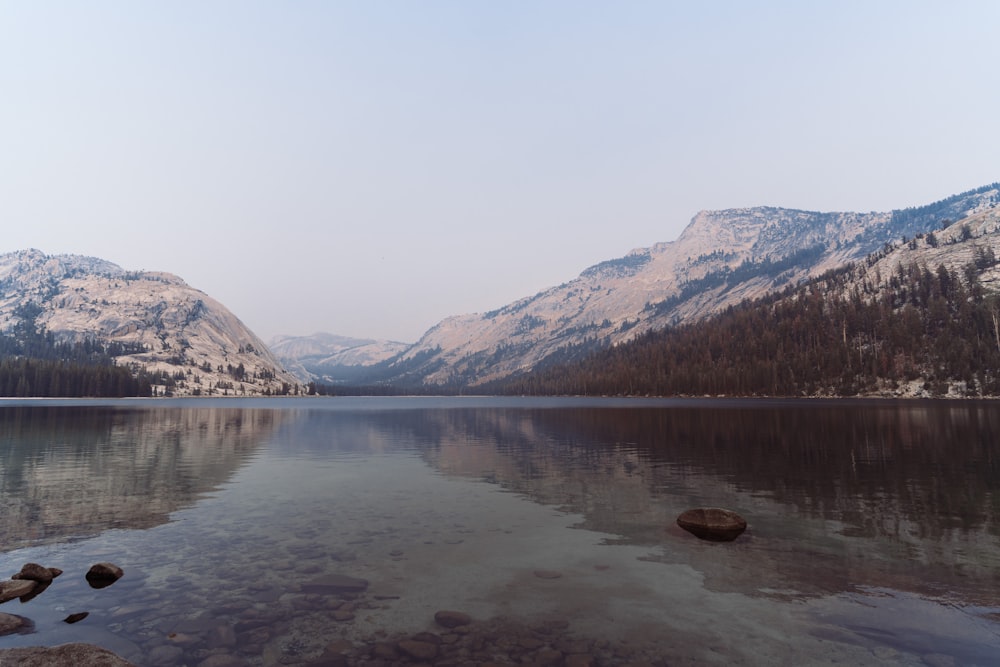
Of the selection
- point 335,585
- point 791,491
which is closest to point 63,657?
point 335,585

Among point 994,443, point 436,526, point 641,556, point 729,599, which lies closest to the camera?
point 729,599

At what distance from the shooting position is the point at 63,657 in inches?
562

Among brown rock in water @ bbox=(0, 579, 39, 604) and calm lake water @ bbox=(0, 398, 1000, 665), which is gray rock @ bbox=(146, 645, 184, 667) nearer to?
Result: calm lake water @ bbox=(0, 398, 1000, 665)

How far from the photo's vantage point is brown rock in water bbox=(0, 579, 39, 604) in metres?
20.9

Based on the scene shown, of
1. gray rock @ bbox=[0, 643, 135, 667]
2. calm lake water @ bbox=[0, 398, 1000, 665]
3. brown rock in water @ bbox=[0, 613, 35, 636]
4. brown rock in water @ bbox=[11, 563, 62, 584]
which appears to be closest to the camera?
gray rock @ bbox=[0, 643, 135, 667]

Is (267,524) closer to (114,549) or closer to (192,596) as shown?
(114,549)

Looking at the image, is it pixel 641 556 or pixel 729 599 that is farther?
pixel 641 556

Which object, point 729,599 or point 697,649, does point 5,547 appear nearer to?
point 697,649

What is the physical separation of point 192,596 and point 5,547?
1560cm

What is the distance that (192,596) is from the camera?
21516 mm

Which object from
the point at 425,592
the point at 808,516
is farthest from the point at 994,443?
the point at 425,592

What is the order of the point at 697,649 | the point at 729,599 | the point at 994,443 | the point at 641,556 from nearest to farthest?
the point at 697,649
the point at 729,599
the point at 641,556
the point at 994,443

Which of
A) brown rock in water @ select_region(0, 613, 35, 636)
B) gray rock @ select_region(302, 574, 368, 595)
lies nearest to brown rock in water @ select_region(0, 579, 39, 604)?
brown rock in water @ select_region(0, 613, 35, 636)

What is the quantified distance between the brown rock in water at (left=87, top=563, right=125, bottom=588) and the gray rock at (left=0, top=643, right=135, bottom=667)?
9.29m
